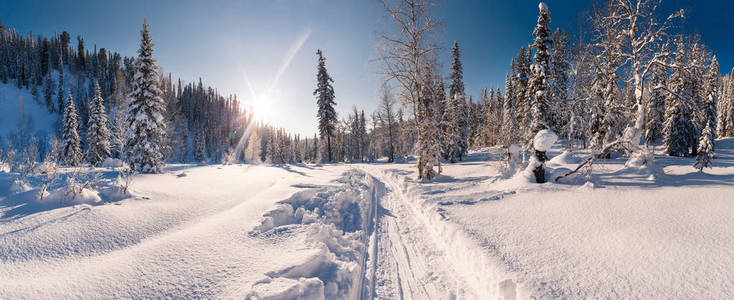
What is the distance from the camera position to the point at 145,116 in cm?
1645

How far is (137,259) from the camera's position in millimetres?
3518

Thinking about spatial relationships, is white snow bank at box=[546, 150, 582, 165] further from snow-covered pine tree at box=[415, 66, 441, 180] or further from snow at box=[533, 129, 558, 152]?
snow-covered pine tree at box=[415, 66, 441, 180]

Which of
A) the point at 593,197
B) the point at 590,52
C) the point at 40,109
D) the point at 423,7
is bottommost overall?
the point at 593,197

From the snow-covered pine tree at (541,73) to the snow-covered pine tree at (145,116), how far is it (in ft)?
74.4

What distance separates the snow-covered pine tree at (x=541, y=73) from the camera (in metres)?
10.0

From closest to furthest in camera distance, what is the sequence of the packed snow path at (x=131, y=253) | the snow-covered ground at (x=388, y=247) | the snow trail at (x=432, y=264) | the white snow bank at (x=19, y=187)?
the packed snow path at (x=131, y=253)
the snow-covered ground at (x=388, y=247)
the snow trail at (x=432, y=264)
the white snow bank at (x=19, y=187)

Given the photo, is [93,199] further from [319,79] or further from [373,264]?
[319,79]

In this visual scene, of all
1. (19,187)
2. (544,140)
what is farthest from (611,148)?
(19,187)

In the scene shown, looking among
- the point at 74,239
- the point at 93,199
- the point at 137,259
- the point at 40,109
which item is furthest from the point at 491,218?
the point at 40,109


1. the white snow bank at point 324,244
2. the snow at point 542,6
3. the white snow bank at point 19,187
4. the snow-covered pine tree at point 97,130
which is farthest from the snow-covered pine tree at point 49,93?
the snow at point 542,6

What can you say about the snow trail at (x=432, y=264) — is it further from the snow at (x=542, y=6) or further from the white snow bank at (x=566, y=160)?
the snow at (x=542, y=6)

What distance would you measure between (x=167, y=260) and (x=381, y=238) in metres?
4.13

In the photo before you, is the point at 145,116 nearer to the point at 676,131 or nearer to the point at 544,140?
the point at 544,140

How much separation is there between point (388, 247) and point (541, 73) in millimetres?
10298
